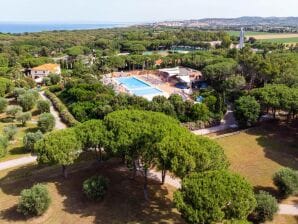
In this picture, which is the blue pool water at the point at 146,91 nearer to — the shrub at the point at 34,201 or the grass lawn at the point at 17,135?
the grass lawn at the point at 17,135

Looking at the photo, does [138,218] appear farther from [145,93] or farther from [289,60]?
[289,60]

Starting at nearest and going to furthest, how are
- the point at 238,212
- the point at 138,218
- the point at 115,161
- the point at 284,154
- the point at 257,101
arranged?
the point at 238,212 → the point at 138,218 → the point at 115,161 → the point at 284,154 → the point at 257,101

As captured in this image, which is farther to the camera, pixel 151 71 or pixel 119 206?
pixel 151 71

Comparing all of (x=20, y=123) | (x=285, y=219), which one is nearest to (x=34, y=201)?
(x=285, y=219)

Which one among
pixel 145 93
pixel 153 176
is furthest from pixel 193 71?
pixel 153 176

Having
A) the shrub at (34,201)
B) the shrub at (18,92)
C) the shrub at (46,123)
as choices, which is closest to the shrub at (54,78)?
the shrub at (18,92)

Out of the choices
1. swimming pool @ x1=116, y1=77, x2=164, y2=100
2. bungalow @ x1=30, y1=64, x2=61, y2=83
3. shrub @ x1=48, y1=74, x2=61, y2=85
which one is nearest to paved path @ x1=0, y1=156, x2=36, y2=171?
swimming pool @ x1=116, y1=77, x2=164, y2=100
